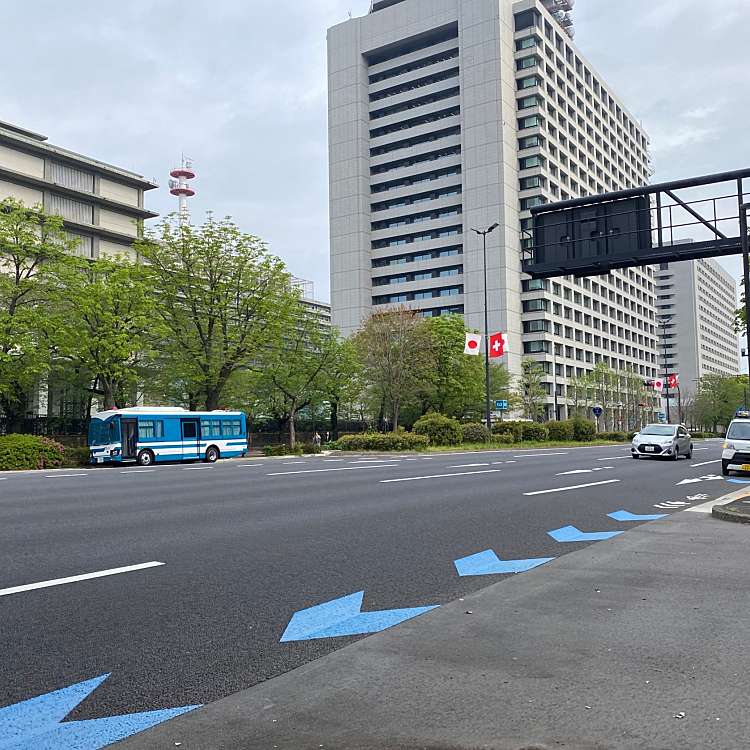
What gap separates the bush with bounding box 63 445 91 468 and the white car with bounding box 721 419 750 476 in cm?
2395

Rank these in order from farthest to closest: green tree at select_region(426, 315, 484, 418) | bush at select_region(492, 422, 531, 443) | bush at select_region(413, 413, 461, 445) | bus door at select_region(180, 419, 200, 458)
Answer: green tree at select_region(426, 315, 484, 418) → bush at select_region(492, 422, 531, 443) → bush at select_region(413, 413, 461, 445) → bus door at select_region(180, 419, 200, 458)

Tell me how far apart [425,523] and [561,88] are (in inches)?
3832

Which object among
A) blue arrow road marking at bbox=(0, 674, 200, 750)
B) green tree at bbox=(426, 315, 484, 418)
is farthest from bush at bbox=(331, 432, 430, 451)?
Result: blue arrow road marking at bbox=(0, 674, 200, 750)

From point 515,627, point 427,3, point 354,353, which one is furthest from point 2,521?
point 427,3

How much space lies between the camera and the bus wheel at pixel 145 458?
3123 cm

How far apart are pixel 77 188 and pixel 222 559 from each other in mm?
68532

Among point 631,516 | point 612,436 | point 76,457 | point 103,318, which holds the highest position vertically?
point 103,318

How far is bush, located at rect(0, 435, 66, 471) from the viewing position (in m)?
26.9

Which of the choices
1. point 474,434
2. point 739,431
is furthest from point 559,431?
point 739,431

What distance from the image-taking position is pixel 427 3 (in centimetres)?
9262

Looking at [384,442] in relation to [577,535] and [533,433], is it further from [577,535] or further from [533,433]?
[577,535]

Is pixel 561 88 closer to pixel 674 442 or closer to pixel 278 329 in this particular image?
pixel 278 329

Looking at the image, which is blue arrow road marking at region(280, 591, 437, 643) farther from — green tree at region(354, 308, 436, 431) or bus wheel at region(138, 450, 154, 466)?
green tree at region(354, 308, 436, 431)

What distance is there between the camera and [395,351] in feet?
163
